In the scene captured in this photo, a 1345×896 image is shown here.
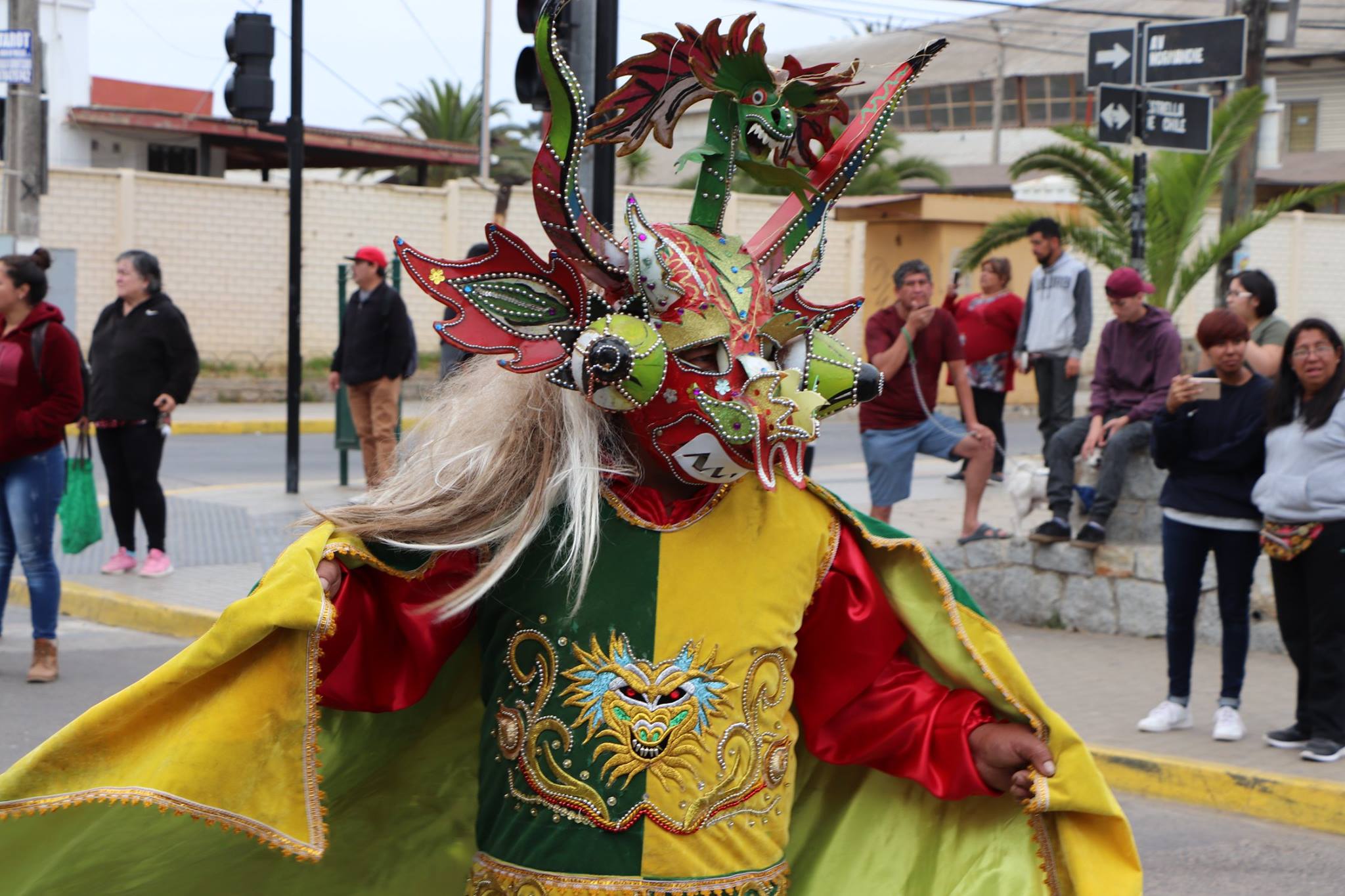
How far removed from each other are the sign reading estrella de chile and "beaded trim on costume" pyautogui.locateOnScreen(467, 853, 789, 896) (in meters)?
11.6

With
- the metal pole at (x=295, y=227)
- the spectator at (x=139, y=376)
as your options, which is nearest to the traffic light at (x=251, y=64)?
the metal pole at (x=295, y=227)

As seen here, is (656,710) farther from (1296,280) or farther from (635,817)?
(1296,280)

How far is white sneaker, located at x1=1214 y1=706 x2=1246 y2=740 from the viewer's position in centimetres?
650

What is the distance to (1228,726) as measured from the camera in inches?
256

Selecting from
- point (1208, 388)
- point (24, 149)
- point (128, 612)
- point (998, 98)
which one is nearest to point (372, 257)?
point (128, 612)

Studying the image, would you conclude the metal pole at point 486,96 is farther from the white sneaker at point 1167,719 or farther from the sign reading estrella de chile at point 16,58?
the white sneaker at point 1167,719

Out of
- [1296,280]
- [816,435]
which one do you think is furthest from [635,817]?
[1296,280]

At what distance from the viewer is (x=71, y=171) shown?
68.2 ft

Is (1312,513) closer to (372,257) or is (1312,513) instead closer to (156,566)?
(156,566)

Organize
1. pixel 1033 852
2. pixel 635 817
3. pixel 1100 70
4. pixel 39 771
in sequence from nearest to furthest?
pixel 39 771, pixel 635 817, pixel 1033 852, pixel 1100 70

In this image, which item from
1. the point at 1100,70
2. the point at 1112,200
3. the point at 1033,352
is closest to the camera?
the point at 1100,70

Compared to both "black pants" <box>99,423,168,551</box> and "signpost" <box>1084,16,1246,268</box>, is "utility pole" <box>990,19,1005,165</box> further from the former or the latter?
"black pants" <box>99,423,168,551</box>

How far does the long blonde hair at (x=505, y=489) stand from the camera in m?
2.68

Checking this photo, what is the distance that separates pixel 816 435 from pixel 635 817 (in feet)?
2.29
